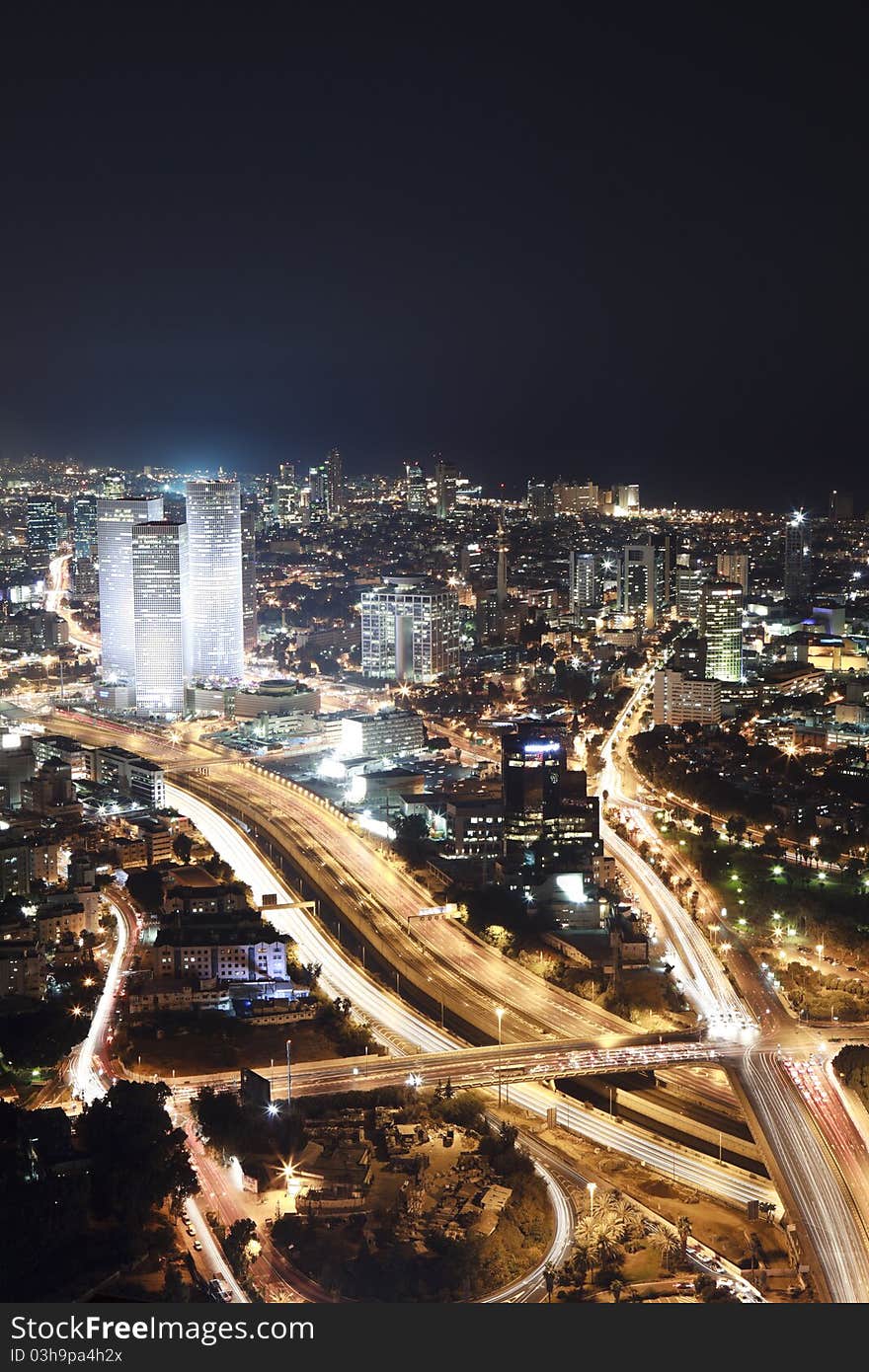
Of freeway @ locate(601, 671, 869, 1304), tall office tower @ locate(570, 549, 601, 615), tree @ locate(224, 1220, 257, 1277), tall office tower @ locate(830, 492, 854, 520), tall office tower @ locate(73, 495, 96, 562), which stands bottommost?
freeway @ locate(601, 671, 869, 1304)

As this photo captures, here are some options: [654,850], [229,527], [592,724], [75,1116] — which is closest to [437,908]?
[654,850]

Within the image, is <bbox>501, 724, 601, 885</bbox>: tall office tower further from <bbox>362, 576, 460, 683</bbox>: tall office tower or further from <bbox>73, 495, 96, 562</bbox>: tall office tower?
<bbox>73, 495, 96, 562</bbox>: tall office tower

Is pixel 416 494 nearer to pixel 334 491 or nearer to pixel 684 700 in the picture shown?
pixel 334 491

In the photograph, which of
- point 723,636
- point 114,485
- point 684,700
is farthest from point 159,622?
point 723,636

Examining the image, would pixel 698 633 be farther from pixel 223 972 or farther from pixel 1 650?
pixel 223 972

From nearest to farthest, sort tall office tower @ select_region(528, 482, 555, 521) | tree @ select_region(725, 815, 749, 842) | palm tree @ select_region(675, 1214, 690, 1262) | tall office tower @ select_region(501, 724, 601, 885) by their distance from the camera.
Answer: palm tree @ select_region(675, 1214, 690, 1262) → tall office tower @ select_region(501, 724, 601, 885) → tree @ select_region(725, 815, 749, 842) → tall office tower @ select_region(528, 482, 555, 521)

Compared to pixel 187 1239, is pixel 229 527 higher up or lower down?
higher up

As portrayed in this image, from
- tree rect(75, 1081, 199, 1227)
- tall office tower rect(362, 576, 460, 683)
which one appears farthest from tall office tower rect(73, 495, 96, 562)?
tree rect(75, 1081, 199, 1227)
